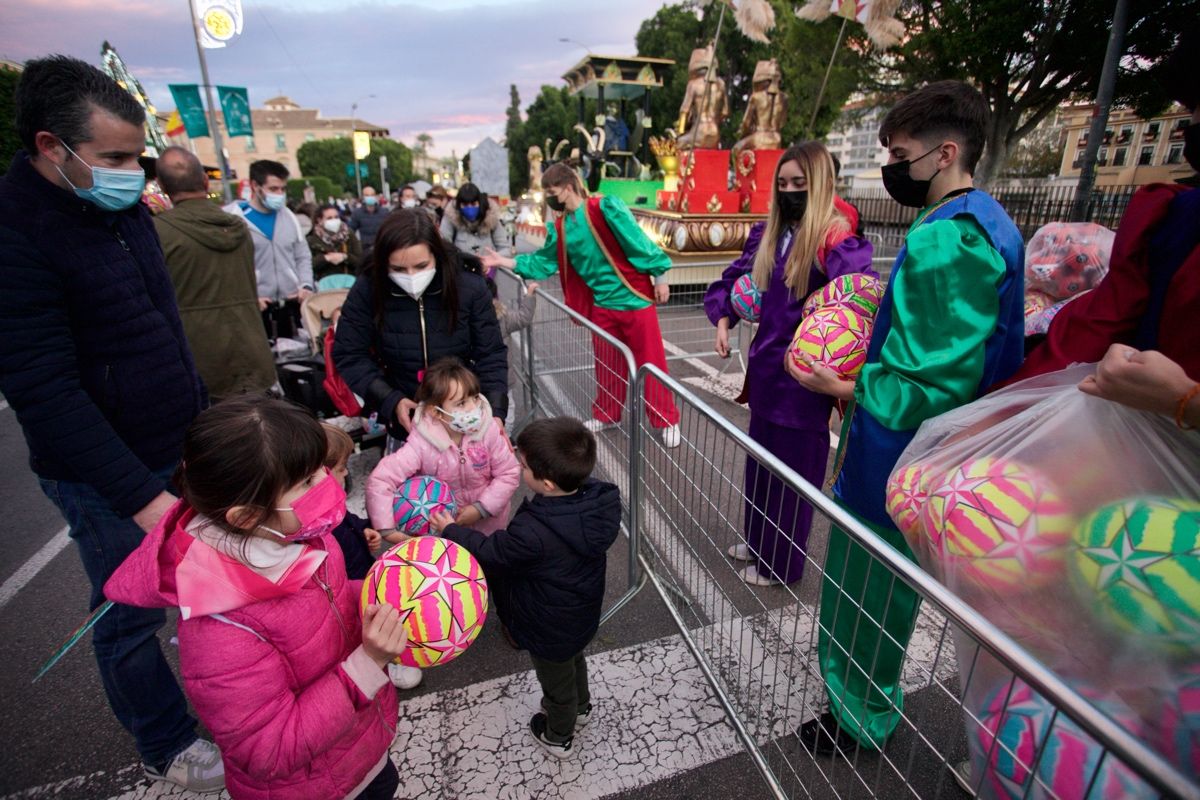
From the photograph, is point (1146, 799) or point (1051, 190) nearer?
point (1146, 799)

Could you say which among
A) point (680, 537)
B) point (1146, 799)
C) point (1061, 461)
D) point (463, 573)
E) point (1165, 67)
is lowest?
point (680, 537)

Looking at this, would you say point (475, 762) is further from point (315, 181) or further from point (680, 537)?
point (315, 181)

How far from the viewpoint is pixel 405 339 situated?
2.93 meters

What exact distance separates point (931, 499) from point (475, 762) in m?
1.88

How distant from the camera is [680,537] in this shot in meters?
2.62

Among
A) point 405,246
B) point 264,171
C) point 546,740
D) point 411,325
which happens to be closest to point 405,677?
point 546,740

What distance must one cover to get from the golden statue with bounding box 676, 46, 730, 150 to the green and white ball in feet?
41.6

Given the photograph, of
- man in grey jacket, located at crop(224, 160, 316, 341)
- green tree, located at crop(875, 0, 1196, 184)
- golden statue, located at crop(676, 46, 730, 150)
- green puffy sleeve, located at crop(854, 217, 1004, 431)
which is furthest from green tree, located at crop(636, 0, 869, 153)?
green puffy sleeve, located at crop(854, 217, 1004, 431)

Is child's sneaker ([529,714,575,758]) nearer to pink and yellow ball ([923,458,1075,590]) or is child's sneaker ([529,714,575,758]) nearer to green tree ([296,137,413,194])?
pink and yellow ball ([923,458,1075,590])

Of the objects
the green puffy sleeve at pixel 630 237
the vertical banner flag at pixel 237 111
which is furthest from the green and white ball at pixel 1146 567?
the vertical banner flag at pixel 237 111

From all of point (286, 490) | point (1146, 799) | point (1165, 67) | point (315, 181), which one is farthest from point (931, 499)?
point (315, 181)

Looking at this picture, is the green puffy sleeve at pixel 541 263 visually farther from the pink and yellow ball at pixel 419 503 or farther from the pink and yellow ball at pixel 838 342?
the pink and yellow ball at pixel 838 342

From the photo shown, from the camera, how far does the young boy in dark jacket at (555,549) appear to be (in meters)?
1.98

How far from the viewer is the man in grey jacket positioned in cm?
543
